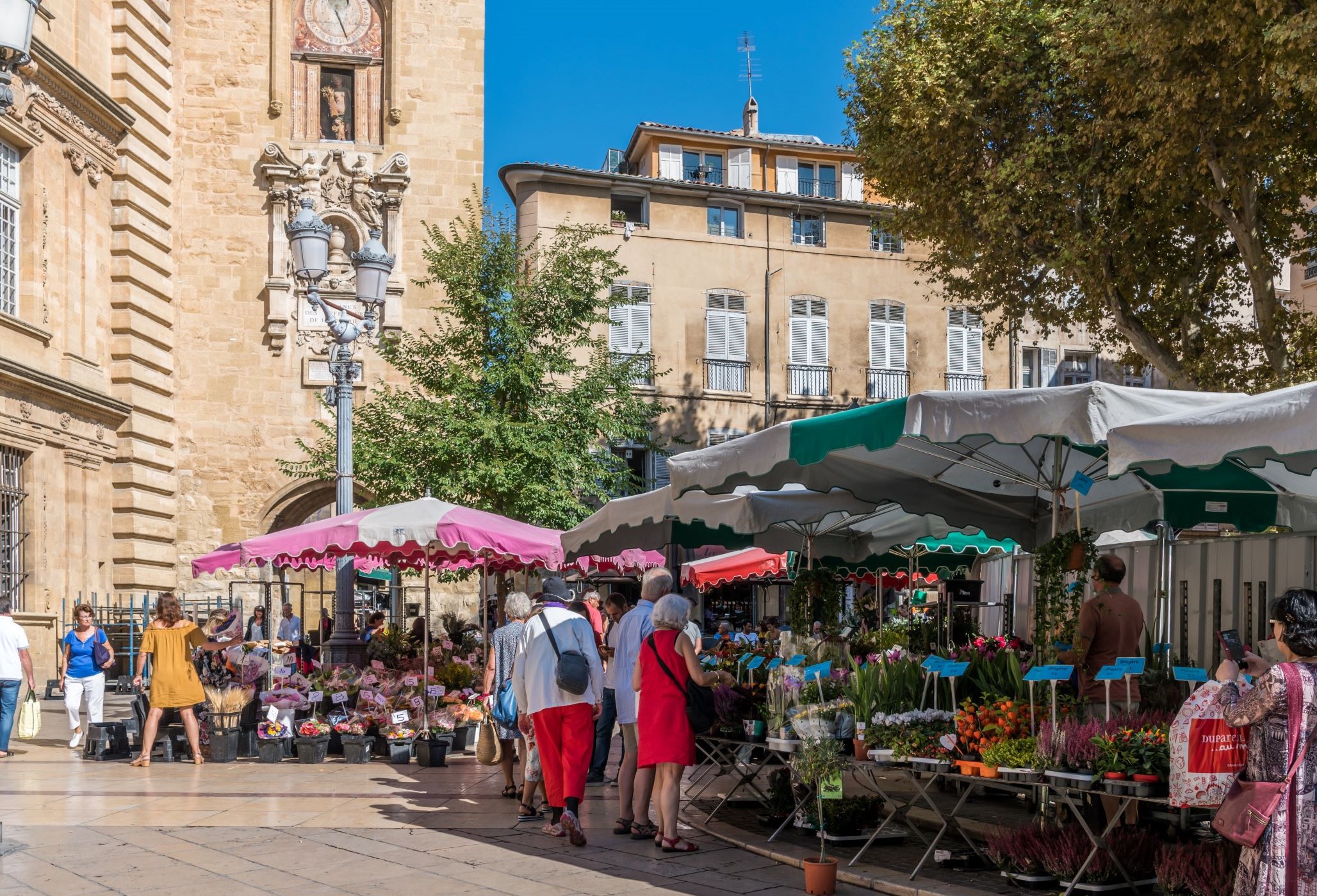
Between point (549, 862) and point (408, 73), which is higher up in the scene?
point (408, 73)

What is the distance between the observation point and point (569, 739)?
331 inches

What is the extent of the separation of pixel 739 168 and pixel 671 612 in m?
28.5

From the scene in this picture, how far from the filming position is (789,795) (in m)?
9.20

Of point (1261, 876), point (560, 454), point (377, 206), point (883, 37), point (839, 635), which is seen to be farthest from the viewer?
point (377, 206)

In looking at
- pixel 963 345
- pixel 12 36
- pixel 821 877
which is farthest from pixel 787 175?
pixel 821 877

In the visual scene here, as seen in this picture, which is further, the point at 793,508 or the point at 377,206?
the point at 377,206

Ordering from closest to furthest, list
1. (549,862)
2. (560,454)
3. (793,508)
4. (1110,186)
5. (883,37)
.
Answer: (549,862) < (793,508) < (1110,186) < (883,37) < (560,454)

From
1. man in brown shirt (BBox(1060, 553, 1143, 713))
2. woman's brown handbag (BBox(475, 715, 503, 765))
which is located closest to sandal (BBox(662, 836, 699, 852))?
man in brown shirt (BBox(1060, 553, 1143, 713))

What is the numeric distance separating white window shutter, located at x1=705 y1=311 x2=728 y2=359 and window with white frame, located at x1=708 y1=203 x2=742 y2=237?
80.4 inches

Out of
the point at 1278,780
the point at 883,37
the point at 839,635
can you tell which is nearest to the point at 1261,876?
the point at 1278,780

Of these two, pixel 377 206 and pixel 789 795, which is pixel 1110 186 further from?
pixel 377 206

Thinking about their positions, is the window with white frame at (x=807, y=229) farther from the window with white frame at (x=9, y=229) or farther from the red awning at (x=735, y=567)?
the window with white frame at (x=9, y=229)

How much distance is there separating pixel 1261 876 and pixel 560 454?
1714 cm

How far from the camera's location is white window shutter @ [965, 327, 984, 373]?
34.2 meters
